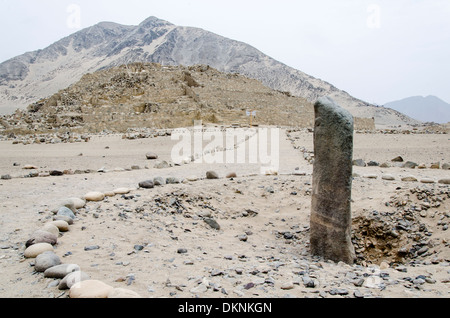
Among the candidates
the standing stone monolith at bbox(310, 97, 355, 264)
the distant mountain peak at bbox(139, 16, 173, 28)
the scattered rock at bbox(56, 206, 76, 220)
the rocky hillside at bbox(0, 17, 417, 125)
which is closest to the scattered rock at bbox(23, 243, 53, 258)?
the scattered rock at bbox(56, 206, 76, 220)

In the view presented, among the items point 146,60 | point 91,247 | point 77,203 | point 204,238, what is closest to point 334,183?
point 204,238

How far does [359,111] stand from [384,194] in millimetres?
50761

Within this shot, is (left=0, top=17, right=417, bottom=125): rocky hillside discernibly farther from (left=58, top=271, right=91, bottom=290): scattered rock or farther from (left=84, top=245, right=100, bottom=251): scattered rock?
(left=58, top=271, right=91, bottom=290): scattered rock

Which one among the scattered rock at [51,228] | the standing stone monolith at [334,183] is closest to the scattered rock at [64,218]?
the scattered rock at [51,228]

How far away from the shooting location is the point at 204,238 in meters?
3.79

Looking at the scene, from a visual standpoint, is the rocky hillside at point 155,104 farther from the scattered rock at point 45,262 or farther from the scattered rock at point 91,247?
the scattered rock at point 45,262

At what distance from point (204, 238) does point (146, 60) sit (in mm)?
86143

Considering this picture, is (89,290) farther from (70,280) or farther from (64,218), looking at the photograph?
(64,218)

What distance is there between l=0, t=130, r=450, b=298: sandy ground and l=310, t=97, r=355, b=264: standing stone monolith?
252mm

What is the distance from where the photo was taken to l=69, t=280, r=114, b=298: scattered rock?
2.03 meters

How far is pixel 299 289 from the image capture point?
232 centimetres

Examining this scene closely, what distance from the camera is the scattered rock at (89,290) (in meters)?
2.03
